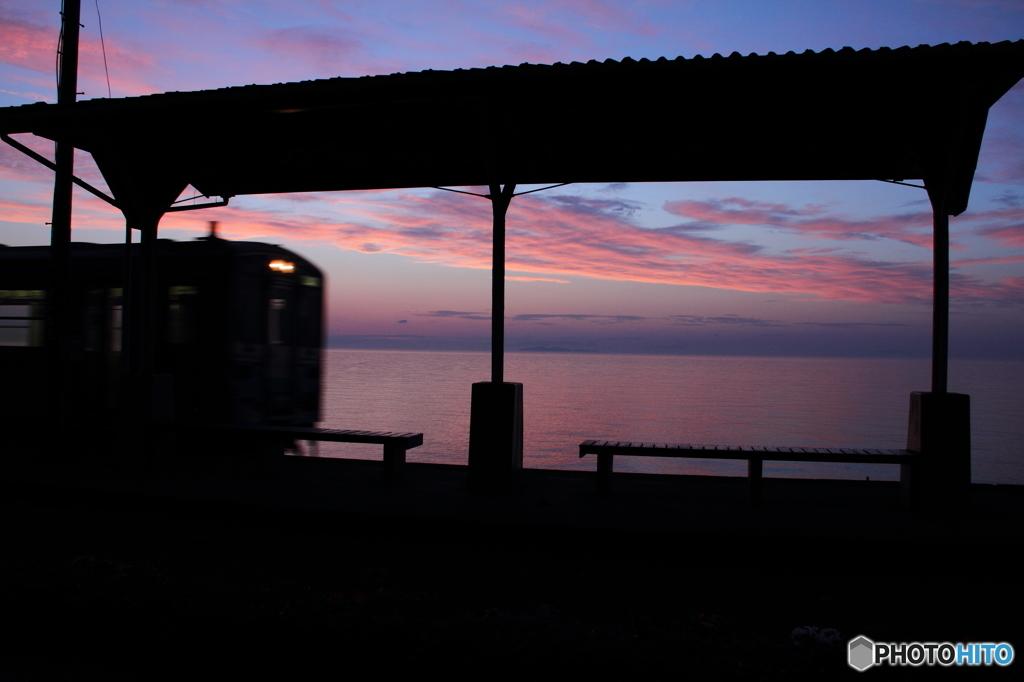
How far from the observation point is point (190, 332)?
1080cm

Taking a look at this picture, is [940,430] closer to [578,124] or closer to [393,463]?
Answer: [578,124]

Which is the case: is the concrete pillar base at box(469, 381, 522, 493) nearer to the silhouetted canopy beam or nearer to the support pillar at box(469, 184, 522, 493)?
the support pillar at box(469, 184, 522, 493)

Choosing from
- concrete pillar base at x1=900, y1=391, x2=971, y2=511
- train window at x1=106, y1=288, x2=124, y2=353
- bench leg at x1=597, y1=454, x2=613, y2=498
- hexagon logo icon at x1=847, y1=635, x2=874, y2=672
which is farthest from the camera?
→ train window at x1=106, y1=288, x2=124, y2=353

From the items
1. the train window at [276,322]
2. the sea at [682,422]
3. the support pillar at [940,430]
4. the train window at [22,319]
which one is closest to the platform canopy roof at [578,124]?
the support pillar at [940,430]

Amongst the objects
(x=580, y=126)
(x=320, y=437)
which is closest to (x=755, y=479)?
(x=580, y=126)

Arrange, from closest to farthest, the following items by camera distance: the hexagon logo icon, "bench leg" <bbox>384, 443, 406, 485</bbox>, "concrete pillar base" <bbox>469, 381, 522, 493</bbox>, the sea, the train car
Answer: the hexagon logo icon → "concrete pillar base" <bbox>469, 381, 522, 493</bbox> → "bench leg" <bbox>384, 443, 406, 485</bbox> → the train car → the sea

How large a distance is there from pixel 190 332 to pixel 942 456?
981 cm

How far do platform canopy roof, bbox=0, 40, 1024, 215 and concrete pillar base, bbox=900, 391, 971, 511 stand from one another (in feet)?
5.95

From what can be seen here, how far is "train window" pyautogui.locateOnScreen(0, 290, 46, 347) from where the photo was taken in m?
11.7

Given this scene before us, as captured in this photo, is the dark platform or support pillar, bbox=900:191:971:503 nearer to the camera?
the dark platform

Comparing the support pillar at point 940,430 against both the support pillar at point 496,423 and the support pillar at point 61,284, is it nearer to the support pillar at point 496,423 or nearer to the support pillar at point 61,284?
the support pillar at point 496,423

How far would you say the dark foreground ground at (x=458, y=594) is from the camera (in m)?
3.50

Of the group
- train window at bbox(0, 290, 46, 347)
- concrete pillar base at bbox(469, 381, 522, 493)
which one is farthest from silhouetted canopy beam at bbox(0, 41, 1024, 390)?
train window at bbox(0, 290, 46, 347)

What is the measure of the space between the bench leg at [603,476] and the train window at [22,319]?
9.84 m
